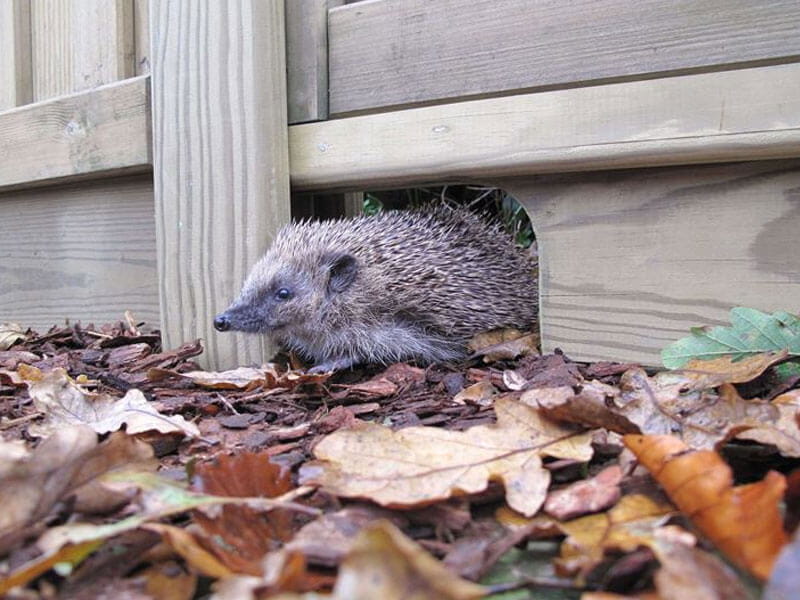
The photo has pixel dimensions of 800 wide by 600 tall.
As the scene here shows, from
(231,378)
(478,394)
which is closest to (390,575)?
(478,394)

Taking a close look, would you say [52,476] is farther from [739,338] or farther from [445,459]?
[739,338]

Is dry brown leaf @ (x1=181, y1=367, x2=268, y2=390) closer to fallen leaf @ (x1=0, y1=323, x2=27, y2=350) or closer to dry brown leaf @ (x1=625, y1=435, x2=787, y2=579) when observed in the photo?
fallen leaf @ (x1=0, y1=323, x2=27, y2=350)

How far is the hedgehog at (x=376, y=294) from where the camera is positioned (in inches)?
135

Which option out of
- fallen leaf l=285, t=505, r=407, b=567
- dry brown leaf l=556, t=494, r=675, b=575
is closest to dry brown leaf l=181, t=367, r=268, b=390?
fallen leaf l=285, t=505, r=407, b=567

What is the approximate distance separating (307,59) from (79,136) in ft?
4.96

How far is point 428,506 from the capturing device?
1.40 metres

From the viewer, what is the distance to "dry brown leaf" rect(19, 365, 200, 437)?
6.83 feet

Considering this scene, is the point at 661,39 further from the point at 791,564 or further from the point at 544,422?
the point at 791,564

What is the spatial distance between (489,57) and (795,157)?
1.23 meters

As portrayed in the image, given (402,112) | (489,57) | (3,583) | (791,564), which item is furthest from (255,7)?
(791,564)

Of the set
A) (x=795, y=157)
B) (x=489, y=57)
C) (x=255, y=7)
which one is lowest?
(x=795, y=157)

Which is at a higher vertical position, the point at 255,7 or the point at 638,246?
the point at 255,7

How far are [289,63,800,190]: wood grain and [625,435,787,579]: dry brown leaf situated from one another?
1578 millimetres

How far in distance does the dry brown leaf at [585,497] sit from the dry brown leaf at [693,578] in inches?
11.4
